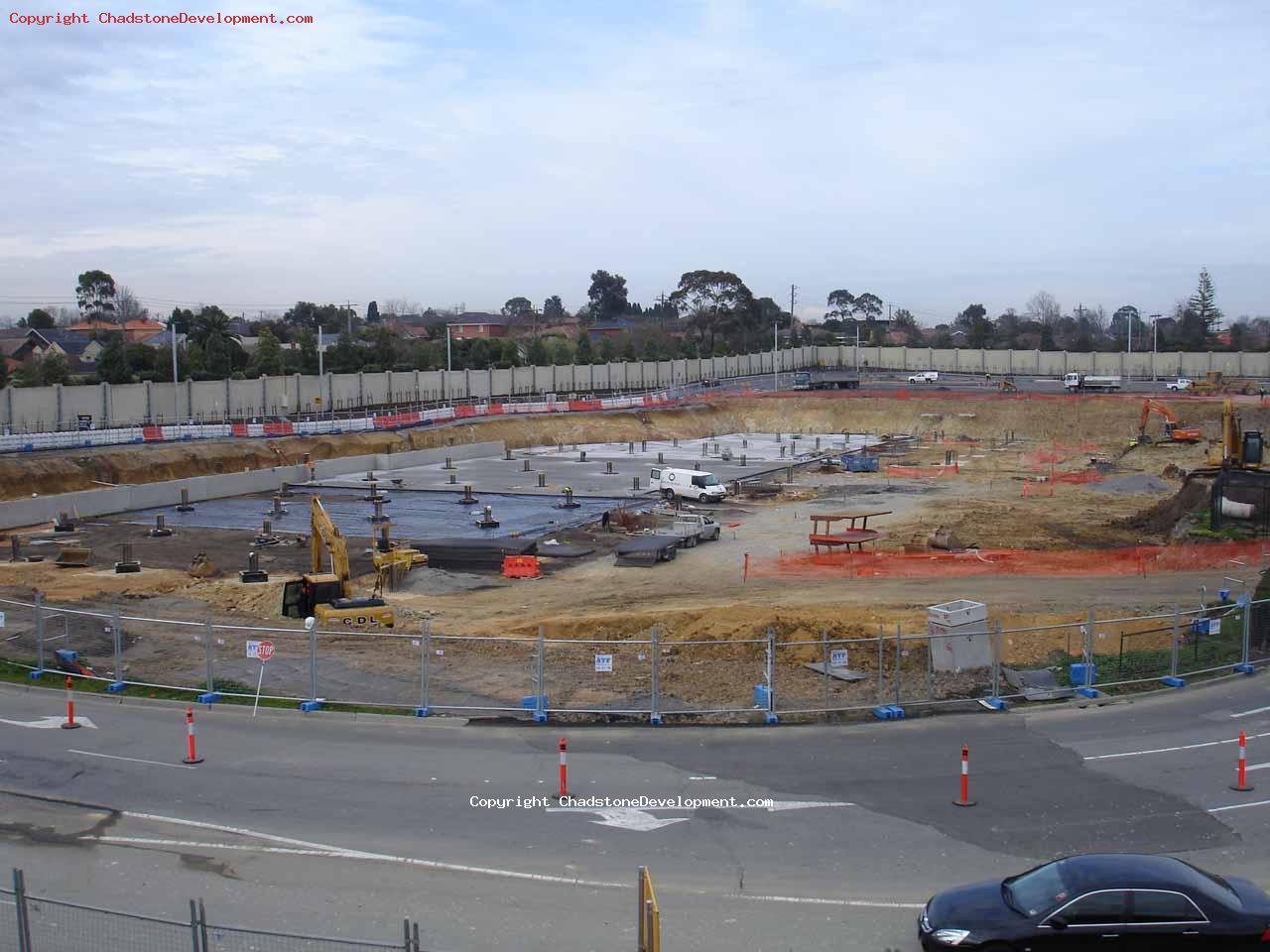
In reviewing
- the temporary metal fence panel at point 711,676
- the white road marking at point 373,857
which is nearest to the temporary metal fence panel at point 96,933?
the white road marking at point 373,857

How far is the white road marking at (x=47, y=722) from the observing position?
750 inches

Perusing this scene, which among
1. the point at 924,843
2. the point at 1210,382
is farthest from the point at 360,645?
the point at 1210,382

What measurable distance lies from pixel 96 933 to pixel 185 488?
47831mm

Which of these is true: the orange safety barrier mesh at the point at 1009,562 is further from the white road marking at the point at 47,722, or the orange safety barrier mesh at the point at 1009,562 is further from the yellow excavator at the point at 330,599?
the white road marking at the point at 47,722

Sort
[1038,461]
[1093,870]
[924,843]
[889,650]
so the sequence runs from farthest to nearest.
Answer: [1038,461], [889,650], [924,843], [1093,870]

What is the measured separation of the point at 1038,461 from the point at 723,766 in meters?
60.8

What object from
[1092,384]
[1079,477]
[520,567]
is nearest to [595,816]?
[520,567]

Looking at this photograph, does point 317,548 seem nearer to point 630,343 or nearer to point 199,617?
point 199,617

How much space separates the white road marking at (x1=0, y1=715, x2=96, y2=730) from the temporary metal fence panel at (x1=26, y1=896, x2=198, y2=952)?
8.63 metres

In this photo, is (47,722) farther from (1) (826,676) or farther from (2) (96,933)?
(1) (826,676)

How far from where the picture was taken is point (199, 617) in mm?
29625

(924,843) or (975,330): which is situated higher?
(975,330)

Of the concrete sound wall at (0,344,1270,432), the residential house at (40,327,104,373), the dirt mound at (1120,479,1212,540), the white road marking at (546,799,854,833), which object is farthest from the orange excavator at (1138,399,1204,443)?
the residential house at (40,327,104,373)

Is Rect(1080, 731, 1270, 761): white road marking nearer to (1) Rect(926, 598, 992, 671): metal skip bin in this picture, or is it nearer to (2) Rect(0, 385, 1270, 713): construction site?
(2) Rect(0, 385, 1270, 713): construction site
